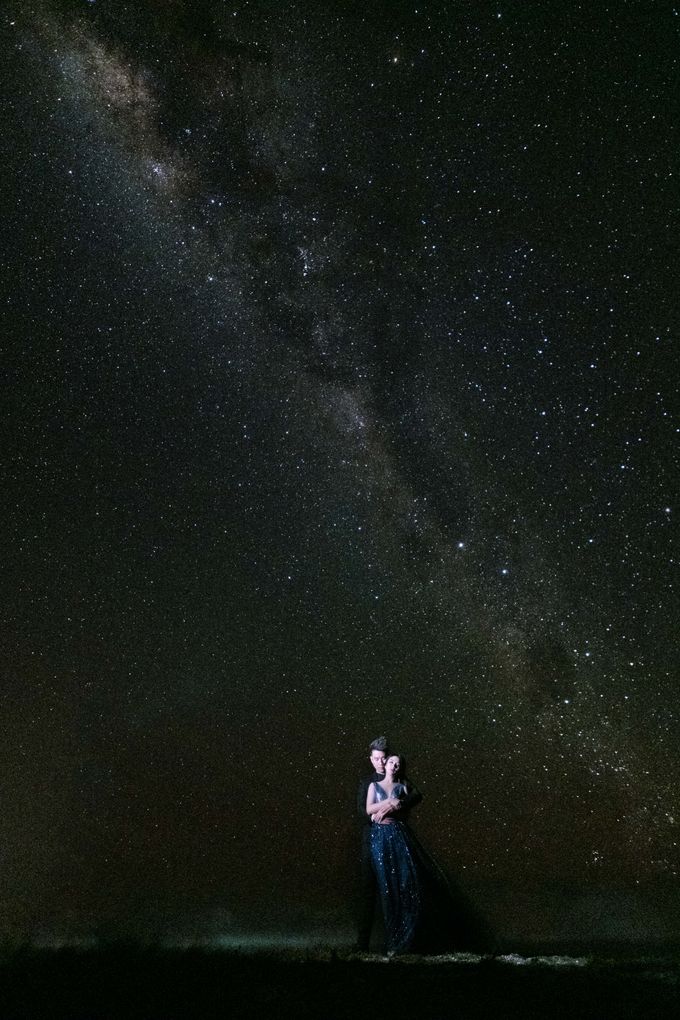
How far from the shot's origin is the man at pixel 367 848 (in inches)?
196

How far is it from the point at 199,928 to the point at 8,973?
7.83 feet

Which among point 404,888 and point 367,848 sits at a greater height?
point 367,848

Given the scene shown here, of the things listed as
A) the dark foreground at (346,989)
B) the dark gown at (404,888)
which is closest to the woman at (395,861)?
the dark gown at (404,888)

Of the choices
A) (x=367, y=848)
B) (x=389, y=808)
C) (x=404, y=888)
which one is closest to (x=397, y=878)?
(x=404, y=888)

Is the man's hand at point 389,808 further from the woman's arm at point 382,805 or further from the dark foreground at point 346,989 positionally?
the dark foreground at point 346,989

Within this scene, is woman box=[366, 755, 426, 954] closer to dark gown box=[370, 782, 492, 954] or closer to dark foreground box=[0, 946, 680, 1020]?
dark gown box=[370, 782, 492, 954]

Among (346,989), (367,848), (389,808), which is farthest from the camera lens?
(367,848)

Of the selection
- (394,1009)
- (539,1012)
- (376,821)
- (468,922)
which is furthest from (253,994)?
(468,922)

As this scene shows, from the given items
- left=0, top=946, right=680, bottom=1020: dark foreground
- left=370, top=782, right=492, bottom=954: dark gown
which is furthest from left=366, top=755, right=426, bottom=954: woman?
left=0, top=946, right=680, bottom=1020: dark foreground

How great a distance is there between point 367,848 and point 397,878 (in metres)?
0.29

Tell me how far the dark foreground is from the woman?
0.86 m

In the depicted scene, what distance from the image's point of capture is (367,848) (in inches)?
198

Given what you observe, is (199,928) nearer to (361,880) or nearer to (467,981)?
A: (361,880)

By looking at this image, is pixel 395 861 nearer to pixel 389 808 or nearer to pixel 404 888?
pixel 404 888
